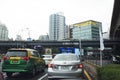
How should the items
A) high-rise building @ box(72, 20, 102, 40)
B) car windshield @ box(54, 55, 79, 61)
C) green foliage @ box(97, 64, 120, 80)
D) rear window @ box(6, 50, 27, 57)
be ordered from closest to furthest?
green foliage @ box(97, 64, 120, 80)
car windshield @ box(54, 55, 79, 61)
rear window @ box(6, 50, 27, 57)
high-rise building @ box(72, 20, 102, 40)

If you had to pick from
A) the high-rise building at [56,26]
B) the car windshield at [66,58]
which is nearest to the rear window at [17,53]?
the car windshield at [66,58]

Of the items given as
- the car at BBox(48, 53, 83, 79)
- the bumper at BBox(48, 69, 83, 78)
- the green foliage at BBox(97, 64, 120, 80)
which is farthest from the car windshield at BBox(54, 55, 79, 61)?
the green foliage at BBox(97, 64, 120, 80)

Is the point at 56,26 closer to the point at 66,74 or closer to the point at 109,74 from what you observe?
the point at 66,74

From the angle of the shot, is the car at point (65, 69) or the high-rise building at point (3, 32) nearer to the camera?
the car at point (65, 69)

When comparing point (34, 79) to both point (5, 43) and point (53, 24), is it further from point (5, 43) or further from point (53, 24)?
point (53, 24)

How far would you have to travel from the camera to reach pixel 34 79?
1467 centimetres

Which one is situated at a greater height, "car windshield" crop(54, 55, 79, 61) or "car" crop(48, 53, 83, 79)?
"car windshield" crop(54, 55, 79, 61)

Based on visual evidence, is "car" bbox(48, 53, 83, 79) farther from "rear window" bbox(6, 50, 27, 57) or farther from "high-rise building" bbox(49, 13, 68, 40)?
"high-rise building" bbox(49, 13, 68, 40)

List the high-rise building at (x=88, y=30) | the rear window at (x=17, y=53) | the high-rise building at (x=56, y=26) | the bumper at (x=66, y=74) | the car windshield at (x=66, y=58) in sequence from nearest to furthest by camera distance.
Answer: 1. the bumper at (x=66, y=74)
2. the car windshield at (x=66, y=58)
3. the rear window at (x=17, y=53)
4. the high-rise building at (x=88, y=30)
5. the high-rise building at (x=56, y=26)

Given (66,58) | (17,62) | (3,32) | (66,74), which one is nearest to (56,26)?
(3,32)

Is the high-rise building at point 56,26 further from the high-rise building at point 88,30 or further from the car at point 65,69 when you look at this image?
the car at point 65,69

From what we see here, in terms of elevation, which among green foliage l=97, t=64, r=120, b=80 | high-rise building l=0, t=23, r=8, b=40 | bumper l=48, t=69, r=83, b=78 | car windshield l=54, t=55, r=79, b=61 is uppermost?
high-rise building l=0, t=23, r=8, b=40

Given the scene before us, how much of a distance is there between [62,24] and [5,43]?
178 ft

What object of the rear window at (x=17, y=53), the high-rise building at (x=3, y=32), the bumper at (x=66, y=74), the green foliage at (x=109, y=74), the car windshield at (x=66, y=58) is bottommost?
the bumper at (x=66, y=74)
